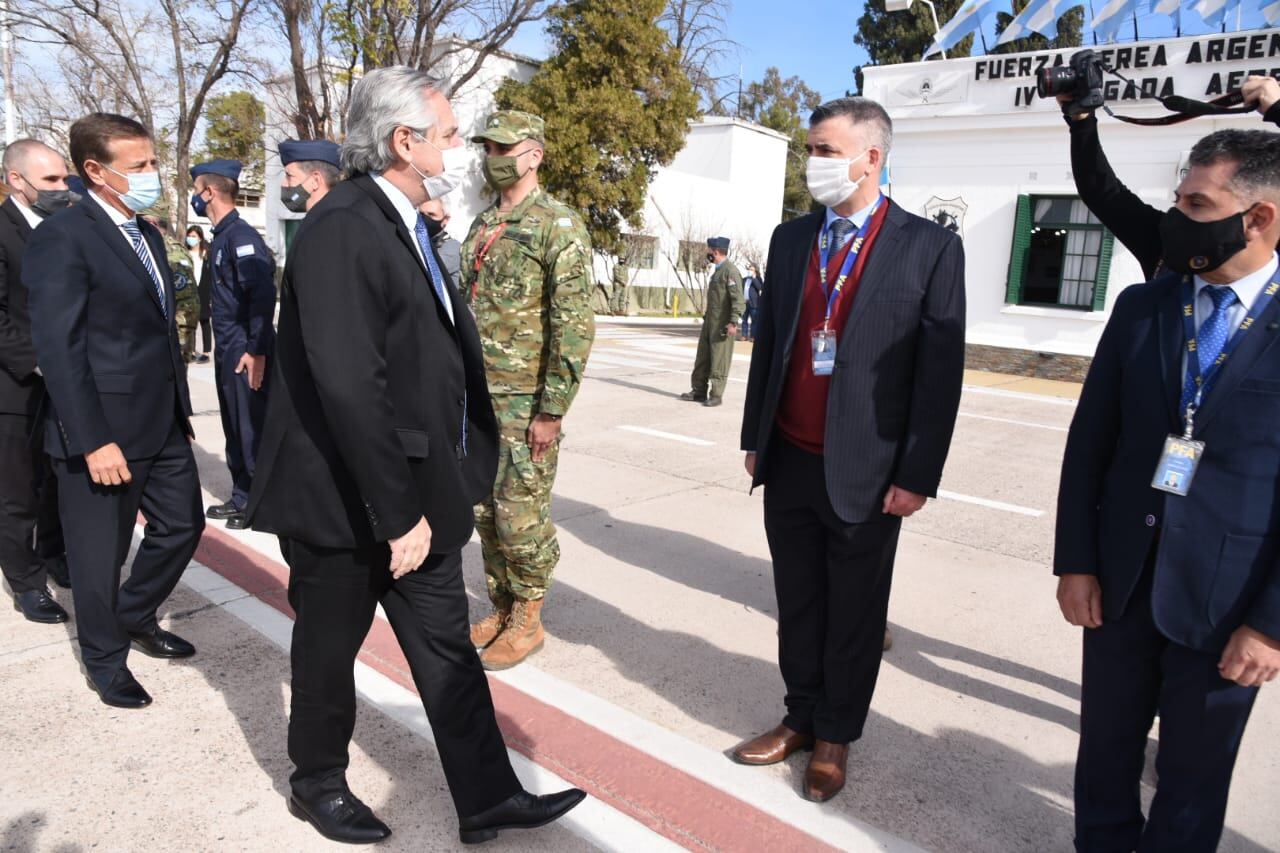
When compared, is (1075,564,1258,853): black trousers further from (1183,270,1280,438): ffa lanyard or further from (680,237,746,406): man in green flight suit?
(680,237,746,406): man in green flight suit

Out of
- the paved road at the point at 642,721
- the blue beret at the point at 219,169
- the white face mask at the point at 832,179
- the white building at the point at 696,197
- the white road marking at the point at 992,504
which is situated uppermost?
the white building at the point at 696,197

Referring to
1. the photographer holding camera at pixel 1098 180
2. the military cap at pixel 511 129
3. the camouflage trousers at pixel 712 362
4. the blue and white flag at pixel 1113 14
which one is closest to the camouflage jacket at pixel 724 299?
the camouflage trousers at pixel 712 362

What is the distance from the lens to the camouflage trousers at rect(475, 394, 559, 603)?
11.9ft

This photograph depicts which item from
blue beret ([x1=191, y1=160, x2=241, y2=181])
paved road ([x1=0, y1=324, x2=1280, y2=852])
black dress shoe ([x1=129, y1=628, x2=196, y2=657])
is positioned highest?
blue beret ([x1=191, y1=160, x2=241, y2=181])

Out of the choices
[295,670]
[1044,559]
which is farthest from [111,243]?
[1044,559]

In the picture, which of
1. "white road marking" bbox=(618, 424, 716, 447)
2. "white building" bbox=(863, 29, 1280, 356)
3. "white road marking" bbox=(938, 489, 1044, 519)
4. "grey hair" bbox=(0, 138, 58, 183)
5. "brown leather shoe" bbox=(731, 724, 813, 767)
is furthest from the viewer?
"white building" bbox=(863, 29, 1280, 356)

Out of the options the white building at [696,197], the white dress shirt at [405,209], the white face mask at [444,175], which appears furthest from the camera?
the white building at [696,197]

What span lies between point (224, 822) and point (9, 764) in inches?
33.2

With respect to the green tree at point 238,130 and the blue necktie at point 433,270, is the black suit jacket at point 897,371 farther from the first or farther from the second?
the green tree at point 238,130

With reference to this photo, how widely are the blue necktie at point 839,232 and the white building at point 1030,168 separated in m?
12.7

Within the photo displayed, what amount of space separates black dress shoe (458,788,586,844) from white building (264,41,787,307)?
85.6 ft

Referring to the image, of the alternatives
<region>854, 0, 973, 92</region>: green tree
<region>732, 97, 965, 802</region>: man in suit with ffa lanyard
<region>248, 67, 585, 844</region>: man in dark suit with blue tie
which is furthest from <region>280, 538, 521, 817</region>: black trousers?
<region>854, 0, 973, 92</region>: green tree

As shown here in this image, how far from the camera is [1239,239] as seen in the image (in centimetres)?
201

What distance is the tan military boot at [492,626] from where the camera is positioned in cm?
386
